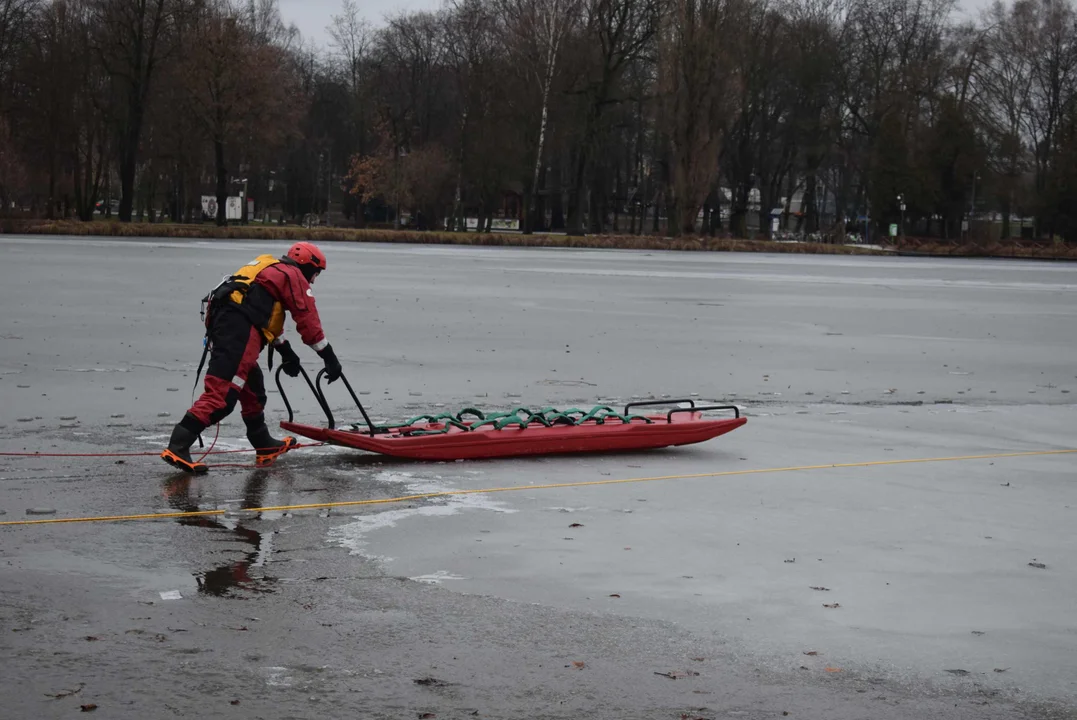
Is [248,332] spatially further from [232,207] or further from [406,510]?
[232,207]

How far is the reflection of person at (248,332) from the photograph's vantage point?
9219 millimetres

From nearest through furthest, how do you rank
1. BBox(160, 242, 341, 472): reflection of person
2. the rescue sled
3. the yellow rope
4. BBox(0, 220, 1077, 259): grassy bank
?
the yellow rope < BBox(160, 242, 341, 472): reflection of person < the rescue sled < BBox(0, 220, 1077, 259): grassy bank

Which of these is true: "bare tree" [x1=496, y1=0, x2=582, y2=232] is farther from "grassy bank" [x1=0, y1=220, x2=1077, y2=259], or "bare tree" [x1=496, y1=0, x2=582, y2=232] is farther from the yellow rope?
the yellow rope

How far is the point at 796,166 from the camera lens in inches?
3762

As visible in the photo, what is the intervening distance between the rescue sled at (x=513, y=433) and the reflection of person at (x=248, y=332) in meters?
0.27

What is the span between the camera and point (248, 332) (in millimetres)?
9438

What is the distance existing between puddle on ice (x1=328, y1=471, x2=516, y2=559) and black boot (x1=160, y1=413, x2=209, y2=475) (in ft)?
3.92

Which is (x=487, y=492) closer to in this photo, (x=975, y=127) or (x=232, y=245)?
(x=232, y=245)

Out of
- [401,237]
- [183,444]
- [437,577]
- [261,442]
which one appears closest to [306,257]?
[261,442]

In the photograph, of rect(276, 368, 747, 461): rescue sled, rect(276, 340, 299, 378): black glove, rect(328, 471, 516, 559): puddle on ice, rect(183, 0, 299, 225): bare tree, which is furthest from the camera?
rect(183, 0, 299, 225): bare tree

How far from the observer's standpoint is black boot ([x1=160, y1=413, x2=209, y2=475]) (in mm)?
9102

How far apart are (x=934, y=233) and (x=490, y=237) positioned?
38654 millimetres

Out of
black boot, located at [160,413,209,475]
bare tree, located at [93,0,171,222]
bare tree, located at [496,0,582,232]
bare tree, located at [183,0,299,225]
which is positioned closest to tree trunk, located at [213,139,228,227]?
bare tree, located at [183,0,299,225]

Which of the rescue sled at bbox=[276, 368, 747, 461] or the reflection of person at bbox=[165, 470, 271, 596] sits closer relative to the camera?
the reflection of person at bbox=[165, 470, 271, 596]
